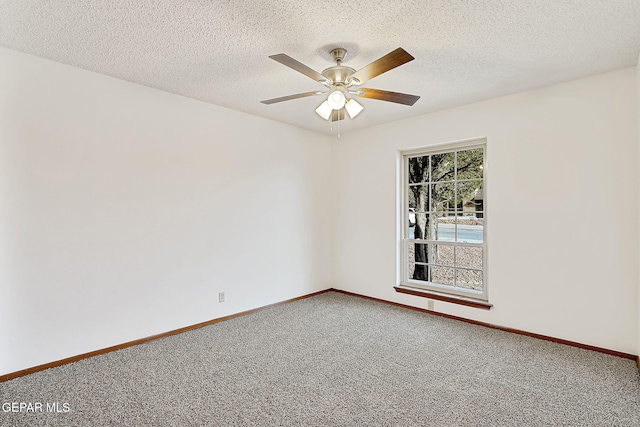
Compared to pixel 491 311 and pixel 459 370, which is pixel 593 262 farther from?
pixel 459 370

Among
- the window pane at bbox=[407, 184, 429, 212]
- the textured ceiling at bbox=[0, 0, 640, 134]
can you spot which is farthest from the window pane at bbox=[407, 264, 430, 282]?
the textured ceiling at bbox=[0, 0, 640, 134]

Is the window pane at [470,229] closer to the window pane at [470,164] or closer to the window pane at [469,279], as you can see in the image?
the window pane at [469,279]

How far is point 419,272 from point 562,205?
1.78 metres

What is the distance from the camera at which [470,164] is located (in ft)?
12.6

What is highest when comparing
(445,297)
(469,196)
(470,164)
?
(470,164)

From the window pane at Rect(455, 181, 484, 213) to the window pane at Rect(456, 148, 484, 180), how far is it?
0.09 metres

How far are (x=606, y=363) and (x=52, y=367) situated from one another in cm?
437

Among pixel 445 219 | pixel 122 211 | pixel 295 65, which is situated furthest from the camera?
pixel 445 219

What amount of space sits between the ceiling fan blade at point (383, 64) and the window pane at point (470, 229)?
7.47 feet

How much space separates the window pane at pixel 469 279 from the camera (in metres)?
3.78

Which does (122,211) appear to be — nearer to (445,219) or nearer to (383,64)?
(383,64)

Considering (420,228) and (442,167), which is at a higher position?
(442,167)

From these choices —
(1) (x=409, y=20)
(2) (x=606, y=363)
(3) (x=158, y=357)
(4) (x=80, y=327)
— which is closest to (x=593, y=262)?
(2) (x=606, y=363)

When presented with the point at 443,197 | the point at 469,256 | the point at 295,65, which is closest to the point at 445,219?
the point at 443,197
